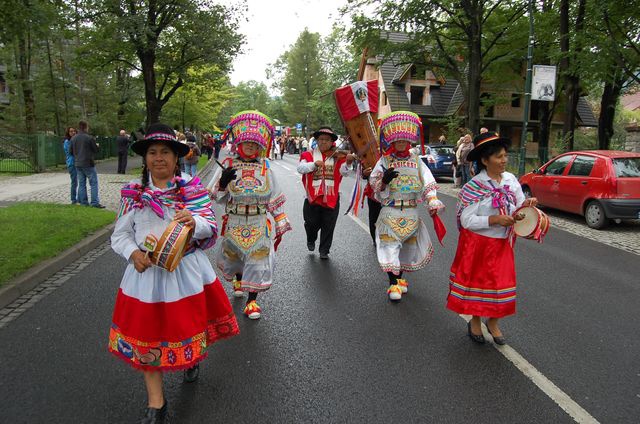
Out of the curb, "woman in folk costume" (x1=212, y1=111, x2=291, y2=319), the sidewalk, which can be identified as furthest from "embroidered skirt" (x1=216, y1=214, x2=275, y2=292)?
the sidewalk

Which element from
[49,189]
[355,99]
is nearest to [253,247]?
[355,99]

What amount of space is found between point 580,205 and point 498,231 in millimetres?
7829

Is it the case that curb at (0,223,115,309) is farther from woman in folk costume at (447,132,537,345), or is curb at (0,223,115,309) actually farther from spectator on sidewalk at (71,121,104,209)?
woman in folk costume at (447,132,537,345)

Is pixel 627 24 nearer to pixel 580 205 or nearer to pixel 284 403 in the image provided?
pixel 580 205

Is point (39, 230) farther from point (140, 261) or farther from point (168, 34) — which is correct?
point (168, 34)

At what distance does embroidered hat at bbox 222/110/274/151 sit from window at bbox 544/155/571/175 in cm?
913

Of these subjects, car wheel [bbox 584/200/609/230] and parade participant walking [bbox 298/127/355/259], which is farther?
car wheel [bbox 584/200/609/230]

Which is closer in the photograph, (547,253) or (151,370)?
(151,370)

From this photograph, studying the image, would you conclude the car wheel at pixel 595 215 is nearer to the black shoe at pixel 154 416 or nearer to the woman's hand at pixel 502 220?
the woman's hand at pixel 502 220

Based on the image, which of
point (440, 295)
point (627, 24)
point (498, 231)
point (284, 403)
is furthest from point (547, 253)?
point (627, 24)

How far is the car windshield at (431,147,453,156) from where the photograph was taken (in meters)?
20.8

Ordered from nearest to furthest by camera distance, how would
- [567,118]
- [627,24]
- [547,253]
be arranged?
1. [547,253]
2. [627,24]
3. [567,118]

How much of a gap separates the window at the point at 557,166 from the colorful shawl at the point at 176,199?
1049 centimetres

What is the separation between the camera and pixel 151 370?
9.51 ft
